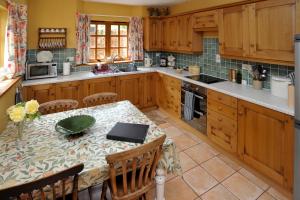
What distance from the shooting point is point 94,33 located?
4414 mm

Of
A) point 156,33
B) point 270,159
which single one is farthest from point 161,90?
point 270,159

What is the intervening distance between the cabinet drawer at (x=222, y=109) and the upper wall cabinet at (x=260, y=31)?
669 mm

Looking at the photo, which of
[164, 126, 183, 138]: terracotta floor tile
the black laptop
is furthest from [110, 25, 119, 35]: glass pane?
the black laptop

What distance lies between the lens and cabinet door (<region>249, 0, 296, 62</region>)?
2.17m

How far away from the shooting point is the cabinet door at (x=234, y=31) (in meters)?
2.69

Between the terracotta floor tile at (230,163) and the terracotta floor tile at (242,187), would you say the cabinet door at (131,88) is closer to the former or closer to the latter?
the terracotta floor tile at (230,163)

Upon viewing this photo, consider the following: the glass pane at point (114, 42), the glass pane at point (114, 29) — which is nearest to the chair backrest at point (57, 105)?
the glass pane at point (114, 42)

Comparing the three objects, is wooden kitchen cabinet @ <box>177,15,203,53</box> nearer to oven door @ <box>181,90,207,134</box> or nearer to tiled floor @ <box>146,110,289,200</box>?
oven door @ <box>181,90,207,134</box>

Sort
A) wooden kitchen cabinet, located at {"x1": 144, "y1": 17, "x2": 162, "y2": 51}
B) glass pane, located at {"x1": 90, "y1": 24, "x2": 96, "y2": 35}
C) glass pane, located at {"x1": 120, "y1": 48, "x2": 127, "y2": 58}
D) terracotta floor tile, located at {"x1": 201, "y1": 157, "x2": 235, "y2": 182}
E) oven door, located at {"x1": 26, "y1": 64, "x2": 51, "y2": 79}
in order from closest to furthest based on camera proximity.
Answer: terracotta floor tile, located at {"x1": 201, "y1": 157, "x2": 235, "y2": 182}
oven door, located at {"x1": 26, "y1": 64, "x2": 51, "y2": 79}
glass pane, located at {"x1": 90, "y1": 24, "x2": 96, "y2": 35}
wooden kitchen cabinet, located at {"x1": 144, "y1": 17, "x2": 162, "y2": 51}
glass pane, located at {"x1": 120, "y1": 48, "x2": 127, "y2": 58}

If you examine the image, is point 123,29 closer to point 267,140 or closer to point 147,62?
point 147,62

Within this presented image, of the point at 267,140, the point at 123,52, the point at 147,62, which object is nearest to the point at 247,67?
the point at 267,140

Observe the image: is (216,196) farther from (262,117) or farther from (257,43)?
(257,43)

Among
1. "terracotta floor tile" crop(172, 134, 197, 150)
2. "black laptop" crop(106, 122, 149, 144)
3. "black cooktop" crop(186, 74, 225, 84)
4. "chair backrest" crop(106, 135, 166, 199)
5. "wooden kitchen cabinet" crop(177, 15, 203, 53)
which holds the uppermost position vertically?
"wooden kitchen cabinet" crop(177, 15, 203, 53)

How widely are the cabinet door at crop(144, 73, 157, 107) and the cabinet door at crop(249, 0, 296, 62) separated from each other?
2.26m
